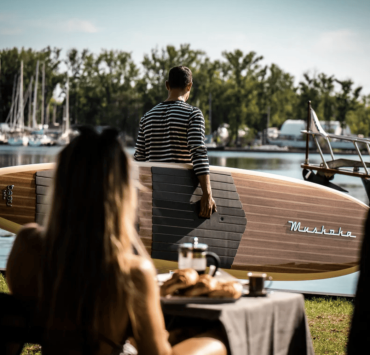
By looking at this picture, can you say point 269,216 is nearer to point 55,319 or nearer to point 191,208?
point 191,208

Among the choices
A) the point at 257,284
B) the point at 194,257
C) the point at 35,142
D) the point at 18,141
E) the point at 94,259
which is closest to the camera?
the point at 94,259

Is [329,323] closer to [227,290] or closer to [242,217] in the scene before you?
[242,217]

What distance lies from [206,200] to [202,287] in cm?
263

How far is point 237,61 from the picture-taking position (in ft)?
219

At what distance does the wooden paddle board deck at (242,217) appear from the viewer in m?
4.87

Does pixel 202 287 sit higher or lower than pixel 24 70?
lower

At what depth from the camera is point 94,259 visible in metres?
1.73

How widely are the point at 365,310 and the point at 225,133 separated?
239 feet

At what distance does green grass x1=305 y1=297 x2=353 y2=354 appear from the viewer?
3.85 m

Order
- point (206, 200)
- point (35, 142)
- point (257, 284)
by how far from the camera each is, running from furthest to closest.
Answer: point (35, 142)
point (206, 200)
point (257, 284)

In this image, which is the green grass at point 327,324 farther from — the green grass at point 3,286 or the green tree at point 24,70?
the green tree at point 24,70

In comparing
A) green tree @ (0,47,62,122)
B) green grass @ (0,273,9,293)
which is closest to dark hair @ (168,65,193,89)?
green grass @ (0,273,9,293)

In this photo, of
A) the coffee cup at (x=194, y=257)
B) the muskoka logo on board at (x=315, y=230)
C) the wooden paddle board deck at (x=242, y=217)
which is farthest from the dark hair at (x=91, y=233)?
the muskoka logo on board at (x=315, y=230)

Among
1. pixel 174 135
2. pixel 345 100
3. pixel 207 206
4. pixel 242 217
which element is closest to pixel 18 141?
pixel 345 100
